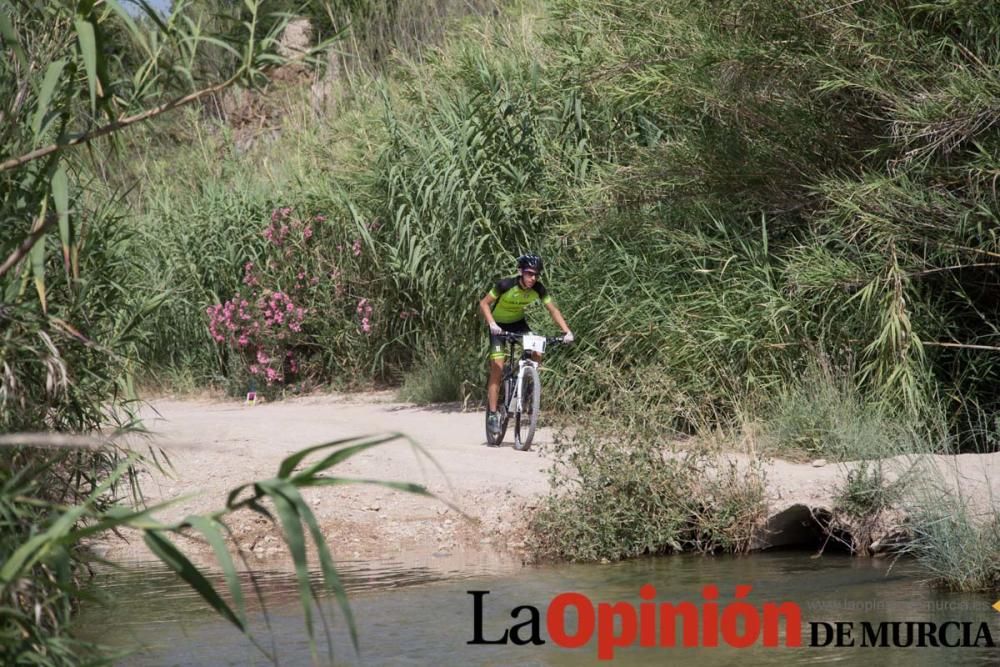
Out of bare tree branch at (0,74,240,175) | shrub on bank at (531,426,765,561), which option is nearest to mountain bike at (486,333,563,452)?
shrub on bank at (531,426,765,561)

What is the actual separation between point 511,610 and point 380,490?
2763 millimetres

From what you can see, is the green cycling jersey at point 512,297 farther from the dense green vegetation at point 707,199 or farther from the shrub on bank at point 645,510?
the shrub on bank at point 645,510

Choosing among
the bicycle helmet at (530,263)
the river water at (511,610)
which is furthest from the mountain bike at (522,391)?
the river water at (511,610)

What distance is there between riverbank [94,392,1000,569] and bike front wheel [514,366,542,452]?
0.38 ft

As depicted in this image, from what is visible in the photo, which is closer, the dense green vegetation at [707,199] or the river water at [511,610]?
the river water at [511,610]

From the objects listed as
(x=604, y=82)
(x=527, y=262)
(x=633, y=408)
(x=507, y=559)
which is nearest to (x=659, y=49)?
(x=604, y=82)

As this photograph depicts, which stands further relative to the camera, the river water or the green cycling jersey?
the green cycling jersey

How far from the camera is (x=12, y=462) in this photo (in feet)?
15.6

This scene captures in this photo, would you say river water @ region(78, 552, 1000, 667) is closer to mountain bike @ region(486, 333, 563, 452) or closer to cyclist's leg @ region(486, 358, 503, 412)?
mountain bike @ region(486, 333, 563, 452)

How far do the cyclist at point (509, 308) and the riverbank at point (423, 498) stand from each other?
54 centimetres

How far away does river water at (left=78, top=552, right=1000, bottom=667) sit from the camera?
20.1ft

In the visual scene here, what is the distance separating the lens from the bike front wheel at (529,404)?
1058cm

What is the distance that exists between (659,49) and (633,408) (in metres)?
4.20

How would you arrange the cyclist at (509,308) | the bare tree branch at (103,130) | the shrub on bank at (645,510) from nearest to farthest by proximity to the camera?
the bare tree branch at (103,130) → the shrub on bank at (645,510) → the cyclist at (509,308)
